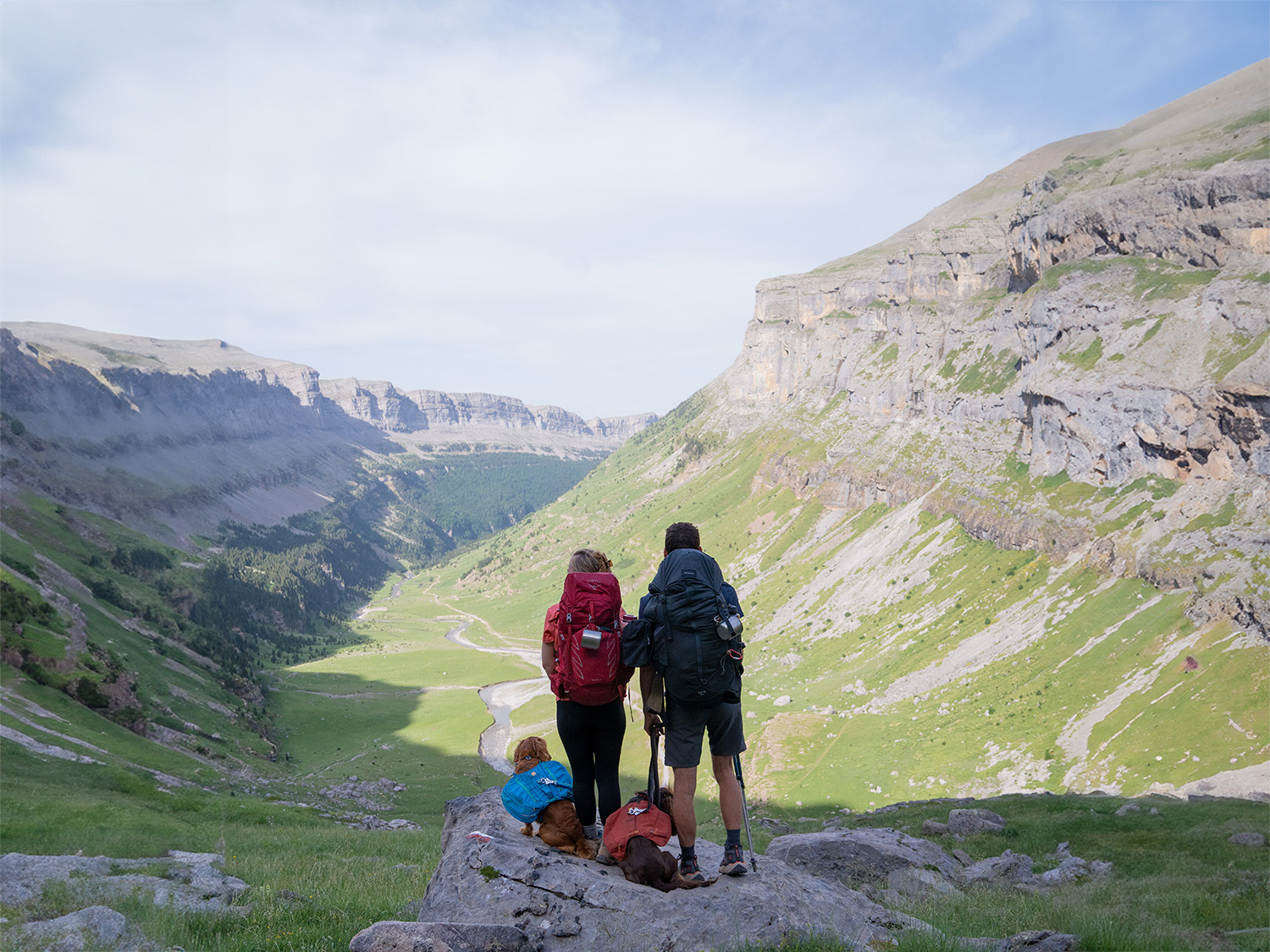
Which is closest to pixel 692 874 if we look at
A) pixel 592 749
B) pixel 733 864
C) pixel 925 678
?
pixel 733 864

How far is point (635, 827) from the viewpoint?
33.0ft

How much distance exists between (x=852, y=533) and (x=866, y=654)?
39698mm

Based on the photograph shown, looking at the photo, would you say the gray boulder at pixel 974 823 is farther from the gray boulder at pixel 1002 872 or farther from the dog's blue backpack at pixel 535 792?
the dog's blue backpack at pixel 535 792

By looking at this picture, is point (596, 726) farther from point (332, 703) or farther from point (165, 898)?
point (332, 703)

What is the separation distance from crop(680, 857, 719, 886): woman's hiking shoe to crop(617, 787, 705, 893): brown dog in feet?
0.09

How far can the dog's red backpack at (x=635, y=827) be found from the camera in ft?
32.8

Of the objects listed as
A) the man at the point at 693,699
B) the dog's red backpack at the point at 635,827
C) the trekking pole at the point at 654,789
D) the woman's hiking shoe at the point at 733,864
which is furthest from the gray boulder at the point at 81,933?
the woman's hiking shoe at the point at 733,864

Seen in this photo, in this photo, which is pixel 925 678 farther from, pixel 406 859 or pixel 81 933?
pixel 81 933

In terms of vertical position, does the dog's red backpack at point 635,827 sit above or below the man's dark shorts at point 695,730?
below

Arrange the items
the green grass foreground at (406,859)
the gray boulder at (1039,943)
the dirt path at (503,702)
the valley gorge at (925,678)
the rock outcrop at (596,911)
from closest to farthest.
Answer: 1. the rock outcrop at (596,911)
2. the gray boulder at (1039,943)
3. the green grass foreground at (406,859)
4. the valley gorge at (925,678)
5. the dirt path at (503,702)

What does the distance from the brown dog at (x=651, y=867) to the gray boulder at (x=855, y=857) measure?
443 inches

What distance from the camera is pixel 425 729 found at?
362 ft

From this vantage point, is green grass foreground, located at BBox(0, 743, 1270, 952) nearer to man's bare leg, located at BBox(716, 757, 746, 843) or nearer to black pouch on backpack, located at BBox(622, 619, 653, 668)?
man's bare leg, located at BBox(716, 757, 746, 843)

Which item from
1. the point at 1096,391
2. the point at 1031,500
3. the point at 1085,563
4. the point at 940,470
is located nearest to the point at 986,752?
the point at 1085,563
